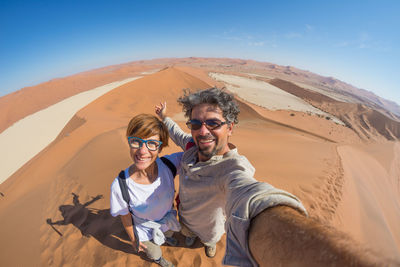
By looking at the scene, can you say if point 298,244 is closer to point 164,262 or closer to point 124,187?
point 124,187

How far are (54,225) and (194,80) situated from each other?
12.8m

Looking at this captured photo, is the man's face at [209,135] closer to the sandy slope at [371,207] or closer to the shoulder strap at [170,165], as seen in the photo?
the shoulder strap at [170,165]

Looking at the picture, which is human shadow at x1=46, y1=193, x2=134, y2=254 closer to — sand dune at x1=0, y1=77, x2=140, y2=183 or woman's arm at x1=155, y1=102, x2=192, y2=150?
woman's arm at x1=155, y1=102, x2=192, y2=150

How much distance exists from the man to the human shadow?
3.95 ft

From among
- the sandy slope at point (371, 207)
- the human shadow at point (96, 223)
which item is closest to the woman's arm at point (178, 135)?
the human shadow at point (96, 223)

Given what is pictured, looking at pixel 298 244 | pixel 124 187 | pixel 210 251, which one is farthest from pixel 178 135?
pixel 298 244

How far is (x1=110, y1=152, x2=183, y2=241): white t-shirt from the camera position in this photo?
1597 millimetres

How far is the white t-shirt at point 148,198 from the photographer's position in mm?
1597

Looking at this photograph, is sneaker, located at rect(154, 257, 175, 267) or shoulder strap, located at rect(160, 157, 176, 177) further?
sneaker, located at rect(154, 257, 175, 267)

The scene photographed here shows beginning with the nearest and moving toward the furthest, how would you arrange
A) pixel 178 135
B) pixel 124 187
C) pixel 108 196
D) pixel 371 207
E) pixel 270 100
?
pixel 124 187, pixel 178 135, pixel 108 196, pixel 371 207, pixel 270 100

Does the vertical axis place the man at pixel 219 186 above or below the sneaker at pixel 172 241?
above

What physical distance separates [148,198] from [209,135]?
0.93m

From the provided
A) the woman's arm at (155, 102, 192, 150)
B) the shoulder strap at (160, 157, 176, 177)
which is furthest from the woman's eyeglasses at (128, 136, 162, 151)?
the woman's arm at (155, 102, 192, 150)

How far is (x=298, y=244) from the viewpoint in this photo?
28.3 inches
